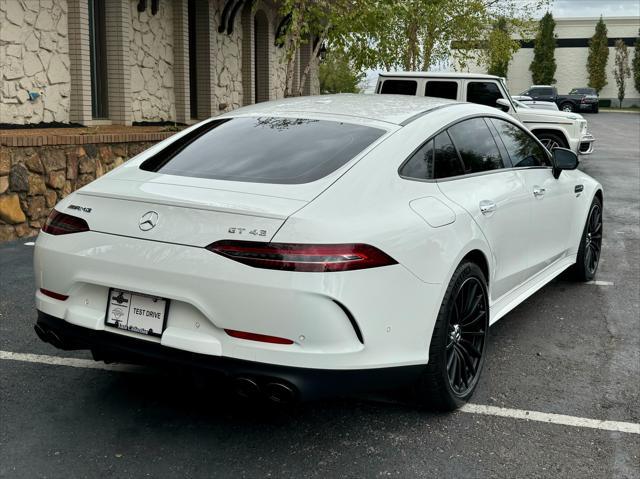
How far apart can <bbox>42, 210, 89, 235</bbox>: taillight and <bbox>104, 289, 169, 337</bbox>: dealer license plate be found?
1.16 ft

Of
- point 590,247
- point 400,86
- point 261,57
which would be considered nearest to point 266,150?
point 590,247

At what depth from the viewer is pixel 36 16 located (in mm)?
11094

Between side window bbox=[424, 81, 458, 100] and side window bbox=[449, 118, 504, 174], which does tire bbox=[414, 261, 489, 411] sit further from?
side window bbox=[424, 81, 458, 100]

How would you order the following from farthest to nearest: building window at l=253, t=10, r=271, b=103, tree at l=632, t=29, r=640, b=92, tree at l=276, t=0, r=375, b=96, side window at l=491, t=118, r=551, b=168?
tree at l=632, t=29, r=640, b=92 → building window at l=253, t=10, r=271, b=103 → tree at l=276, t=0, r=375, b=96 → side window at l=491, t=118, r=551, b=168

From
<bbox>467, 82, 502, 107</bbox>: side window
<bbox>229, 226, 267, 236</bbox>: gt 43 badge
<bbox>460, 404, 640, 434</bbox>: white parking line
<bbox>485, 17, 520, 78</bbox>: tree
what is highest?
<bbox>485, 17, 520, 78</bbox>: tree

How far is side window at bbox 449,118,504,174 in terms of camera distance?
4.44 m

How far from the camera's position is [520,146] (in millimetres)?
5340

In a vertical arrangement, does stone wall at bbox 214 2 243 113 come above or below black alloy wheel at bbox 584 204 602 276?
above

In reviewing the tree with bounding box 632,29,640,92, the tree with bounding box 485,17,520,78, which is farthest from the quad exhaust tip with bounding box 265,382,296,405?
the tree with bounding box 632,29,640,92

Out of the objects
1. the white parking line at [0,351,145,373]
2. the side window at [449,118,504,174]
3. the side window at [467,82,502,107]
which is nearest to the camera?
the side window at [449,118,504,174]

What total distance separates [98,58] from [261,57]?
834 cm

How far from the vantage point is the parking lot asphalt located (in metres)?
3.39

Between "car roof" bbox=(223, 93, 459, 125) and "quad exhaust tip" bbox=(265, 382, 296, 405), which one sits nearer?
"quad exhaust tip" bbox=(265, 382, 296, 405)

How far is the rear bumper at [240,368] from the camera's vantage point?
10.4 ft
